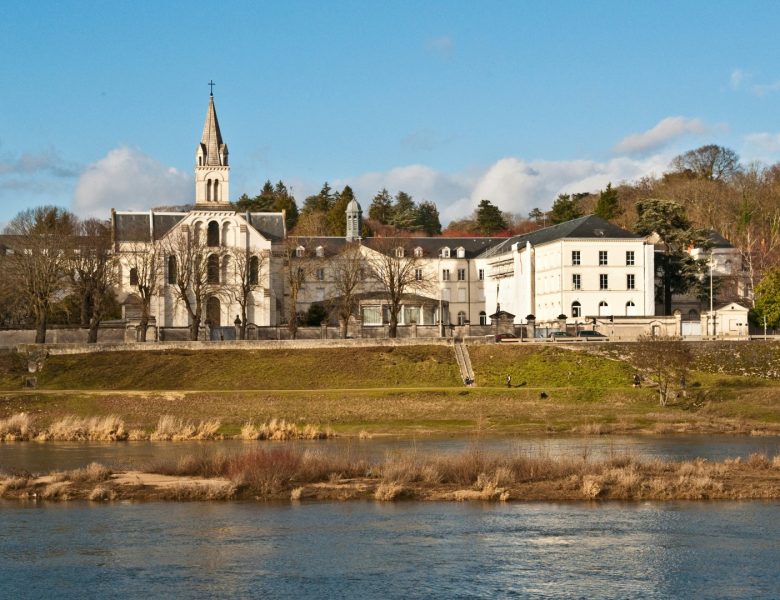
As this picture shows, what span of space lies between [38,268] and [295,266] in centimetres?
2603

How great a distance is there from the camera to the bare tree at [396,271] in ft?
308

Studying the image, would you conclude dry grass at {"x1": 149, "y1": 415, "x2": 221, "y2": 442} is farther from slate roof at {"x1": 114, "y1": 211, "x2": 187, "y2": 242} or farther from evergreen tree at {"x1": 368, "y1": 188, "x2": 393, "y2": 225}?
evergreen tree at {"x1": 368, "y1": 188, "x2": 393, "y2": 225}

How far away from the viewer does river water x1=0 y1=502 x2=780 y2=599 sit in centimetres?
2545

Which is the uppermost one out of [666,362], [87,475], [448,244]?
[448,244]

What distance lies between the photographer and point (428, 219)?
17275 cm

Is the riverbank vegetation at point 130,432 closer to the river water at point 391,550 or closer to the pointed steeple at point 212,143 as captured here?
the river water at point 391,550

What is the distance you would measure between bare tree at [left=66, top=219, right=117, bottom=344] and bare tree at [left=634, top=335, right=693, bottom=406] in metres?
39.1

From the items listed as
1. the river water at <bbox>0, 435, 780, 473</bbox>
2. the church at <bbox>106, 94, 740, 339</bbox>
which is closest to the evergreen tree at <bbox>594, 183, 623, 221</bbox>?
the church at <bbox>106, 94, 740, 339</bbox>

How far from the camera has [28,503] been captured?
115 feet

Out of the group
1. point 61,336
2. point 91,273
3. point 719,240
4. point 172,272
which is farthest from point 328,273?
point 719,240

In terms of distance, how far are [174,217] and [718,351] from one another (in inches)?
2053

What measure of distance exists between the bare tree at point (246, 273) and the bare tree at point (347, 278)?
6.77 metres

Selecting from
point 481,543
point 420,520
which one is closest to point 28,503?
point 420,520

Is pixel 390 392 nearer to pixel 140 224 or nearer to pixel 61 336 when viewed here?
pixel 61 336
